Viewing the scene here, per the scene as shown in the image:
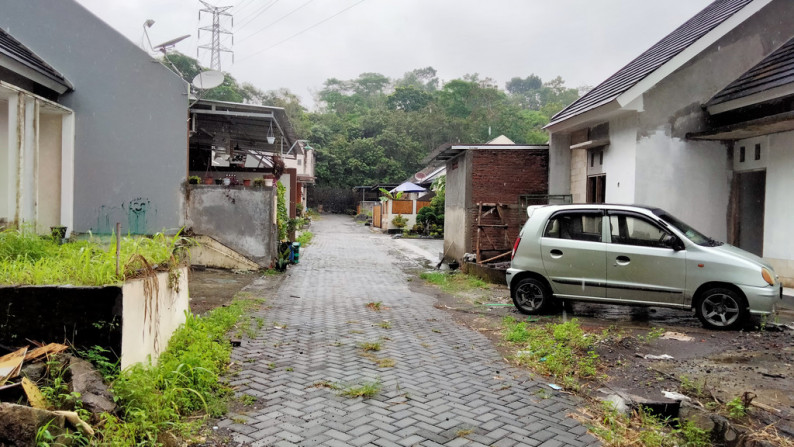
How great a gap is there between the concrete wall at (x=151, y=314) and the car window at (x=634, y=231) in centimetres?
607

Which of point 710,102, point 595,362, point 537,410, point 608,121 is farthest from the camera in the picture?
point 608,121

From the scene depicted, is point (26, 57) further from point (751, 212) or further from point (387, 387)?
point (751, 212)

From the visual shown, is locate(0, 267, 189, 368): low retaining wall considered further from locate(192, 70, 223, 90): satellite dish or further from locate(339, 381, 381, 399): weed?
locate(192, 70, 223, 90): satellite dish

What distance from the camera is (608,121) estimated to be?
41.0 ft

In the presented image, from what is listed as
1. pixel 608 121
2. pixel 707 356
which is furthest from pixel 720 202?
pixel 707 356

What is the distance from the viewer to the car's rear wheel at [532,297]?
8969 millimetres

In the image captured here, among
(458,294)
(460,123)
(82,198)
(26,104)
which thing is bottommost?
(458,294)

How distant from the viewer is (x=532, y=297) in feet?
30.0

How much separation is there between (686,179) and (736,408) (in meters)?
8.12

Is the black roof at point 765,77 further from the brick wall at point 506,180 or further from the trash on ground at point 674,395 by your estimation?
the trash on ground at point 674,395

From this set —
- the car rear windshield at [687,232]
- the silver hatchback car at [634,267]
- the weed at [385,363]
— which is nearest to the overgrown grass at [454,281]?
the silver hatchback car at [634,267]

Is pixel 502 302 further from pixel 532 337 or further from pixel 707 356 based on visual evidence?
pixel 707 356

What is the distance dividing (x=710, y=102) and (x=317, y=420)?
10.5m

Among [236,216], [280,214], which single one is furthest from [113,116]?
[280,214]
